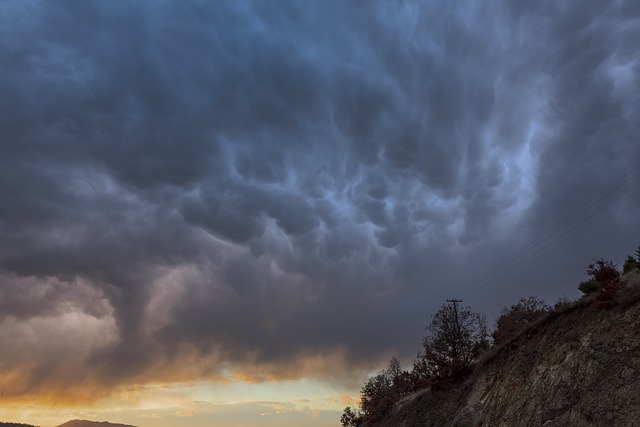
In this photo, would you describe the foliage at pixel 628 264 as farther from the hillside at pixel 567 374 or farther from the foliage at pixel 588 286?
the hillside at pixel 567 374

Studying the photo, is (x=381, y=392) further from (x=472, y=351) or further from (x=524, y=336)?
(x=524, y=336)

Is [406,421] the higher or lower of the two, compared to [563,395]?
higher

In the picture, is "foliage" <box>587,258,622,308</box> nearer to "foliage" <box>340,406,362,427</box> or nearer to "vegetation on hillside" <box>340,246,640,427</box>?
"vegetation on hillside" <box>340,246,640,427</box>

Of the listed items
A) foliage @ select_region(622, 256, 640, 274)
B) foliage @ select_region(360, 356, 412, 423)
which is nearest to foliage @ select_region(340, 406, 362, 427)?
foliage @ select_region(360, 356, 412, 423)

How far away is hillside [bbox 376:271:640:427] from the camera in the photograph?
23.4 meters

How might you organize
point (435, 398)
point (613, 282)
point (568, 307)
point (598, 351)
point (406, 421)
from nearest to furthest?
point (598, 351), point (613, 282), point (568, 307), point (435, 398), point (406, 421)

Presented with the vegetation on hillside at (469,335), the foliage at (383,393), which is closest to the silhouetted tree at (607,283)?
the vegetation on hillside at (469,335)

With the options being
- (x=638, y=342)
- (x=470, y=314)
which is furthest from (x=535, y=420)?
(x=470, y=314)

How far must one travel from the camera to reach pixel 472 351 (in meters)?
50.3

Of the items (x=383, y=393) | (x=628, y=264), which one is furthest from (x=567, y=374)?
(x=383, y=393)

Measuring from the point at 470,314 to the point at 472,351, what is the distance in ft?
20.6

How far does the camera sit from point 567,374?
28.1 meters

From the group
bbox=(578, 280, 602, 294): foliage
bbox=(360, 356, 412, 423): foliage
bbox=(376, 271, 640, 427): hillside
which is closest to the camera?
bbox=(376, 271, 640, 427): hillside

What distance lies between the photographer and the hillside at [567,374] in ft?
A: 76.6
